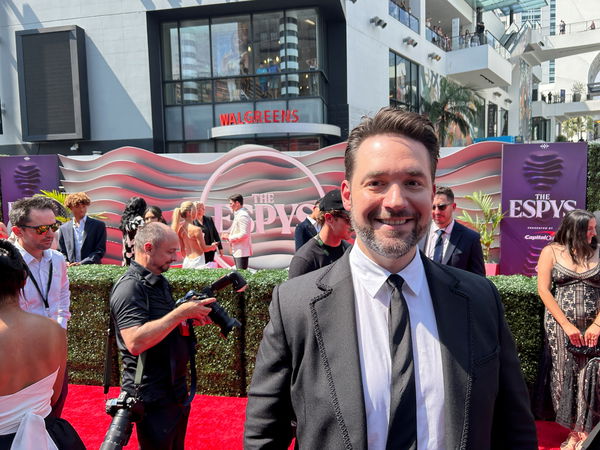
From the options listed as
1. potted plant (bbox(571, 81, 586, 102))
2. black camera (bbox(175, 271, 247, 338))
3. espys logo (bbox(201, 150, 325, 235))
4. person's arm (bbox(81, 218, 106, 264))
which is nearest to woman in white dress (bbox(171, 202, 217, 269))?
person's arm (bbox(81, 218, 106, 264))

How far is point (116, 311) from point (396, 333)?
1934 millimetres

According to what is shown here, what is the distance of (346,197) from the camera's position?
159cm

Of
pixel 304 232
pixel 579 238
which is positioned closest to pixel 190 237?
pixel 304 232

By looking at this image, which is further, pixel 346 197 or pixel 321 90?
pixel 321 90

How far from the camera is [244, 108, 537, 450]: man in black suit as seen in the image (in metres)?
1.36

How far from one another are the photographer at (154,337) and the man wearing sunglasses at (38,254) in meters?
1.01

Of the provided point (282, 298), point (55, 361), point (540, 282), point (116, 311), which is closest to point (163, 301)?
point (116, 311)

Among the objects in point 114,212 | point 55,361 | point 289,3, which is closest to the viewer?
point 55,361

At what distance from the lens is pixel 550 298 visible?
3.73 m

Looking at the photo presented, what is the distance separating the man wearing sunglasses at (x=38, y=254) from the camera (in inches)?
134

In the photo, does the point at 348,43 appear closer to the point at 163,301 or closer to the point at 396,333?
the point at 163,301

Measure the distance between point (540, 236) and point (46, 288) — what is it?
28.1 ft

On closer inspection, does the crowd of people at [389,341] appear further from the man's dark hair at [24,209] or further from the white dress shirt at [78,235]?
the white dress shirt at [78,235]

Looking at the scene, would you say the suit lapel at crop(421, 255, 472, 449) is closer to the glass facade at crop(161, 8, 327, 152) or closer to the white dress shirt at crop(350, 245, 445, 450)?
the white dress shirt at crop(350, 245, 445, 450)
